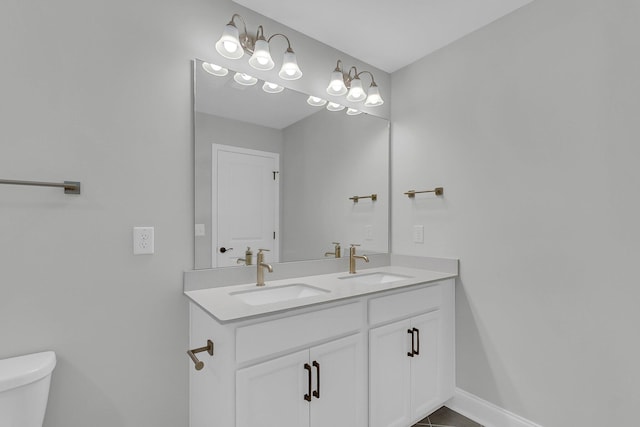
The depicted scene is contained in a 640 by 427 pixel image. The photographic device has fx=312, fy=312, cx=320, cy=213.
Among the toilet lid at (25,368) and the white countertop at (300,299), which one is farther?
the white countertop at (300,299)

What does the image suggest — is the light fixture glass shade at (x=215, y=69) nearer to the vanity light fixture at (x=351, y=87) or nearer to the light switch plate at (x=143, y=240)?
the vanity light fixture at (x=351, y=87)

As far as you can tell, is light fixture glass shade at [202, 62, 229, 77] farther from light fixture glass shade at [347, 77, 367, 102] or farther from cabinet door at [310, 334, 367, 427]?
cabinet door at [310, 334, 367, 427]

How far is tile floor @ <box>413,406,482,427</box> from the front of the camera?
1.89m

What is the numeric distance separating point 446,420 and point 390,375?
0.64 metres

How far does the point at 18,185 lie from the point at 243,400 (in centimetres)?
119

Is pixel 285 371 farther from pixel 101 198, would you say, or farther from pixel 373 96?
pixel 373 96

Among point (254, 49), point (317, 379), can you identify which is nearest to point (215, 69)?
point (254, 49)

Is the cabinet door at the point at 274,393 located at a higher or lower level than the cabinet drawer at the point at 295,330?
lower

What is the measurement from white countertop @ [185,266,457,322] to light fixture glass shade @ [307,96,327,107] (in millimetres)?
1130

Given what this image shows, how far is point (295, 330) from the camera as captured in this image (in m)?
1.33

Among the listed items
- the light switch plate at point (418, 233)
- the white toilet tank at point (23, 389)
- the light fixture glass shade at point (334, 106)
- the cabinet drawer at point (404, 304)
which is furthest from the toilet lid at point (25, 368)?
the light switch plate at point (418, 233)

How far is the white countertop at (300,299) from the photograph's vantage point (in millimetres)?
1246

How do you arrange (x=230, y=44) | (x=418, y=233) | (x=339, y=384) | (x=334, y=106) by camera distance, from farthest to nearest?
1. (x=418, y=233)
2. (x=334, y=106)
3. (x=230, y=44)
4. (x=339, y=384)

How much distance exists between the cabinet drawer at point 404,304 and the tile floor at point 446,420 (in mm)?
694
